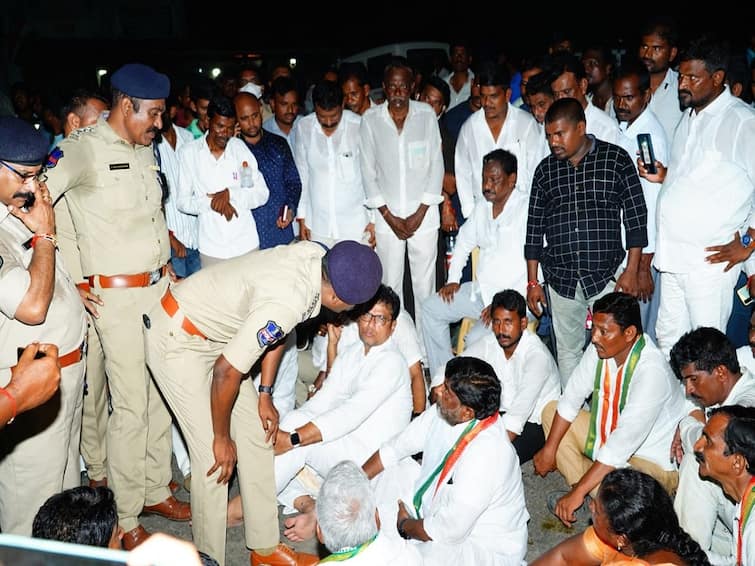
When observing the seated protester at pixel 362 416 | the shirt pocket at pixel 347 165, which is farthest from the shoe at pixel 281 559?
the shirt pocket at pixel 347 165

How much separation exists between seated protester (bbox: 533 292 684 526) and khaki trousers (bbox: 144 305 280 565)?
1559 millimetres

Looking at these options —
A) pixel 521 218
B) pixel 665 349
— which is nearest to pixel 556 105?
pixel 521 218

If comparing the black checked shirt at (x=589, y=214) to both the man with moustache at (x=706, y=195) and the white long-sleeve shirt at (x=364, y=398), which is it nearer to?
the man with moustache at (x=706, y=195)

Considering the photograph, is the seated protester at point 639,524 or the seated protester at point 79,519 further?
the seated protester at point 639,524

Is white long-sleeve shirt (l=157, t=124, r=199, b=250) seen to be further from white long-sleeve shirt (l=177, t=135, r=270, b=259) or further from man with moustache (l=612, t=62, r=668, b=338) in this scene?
man with moustache (l=612, t=62, r=668, b=338)

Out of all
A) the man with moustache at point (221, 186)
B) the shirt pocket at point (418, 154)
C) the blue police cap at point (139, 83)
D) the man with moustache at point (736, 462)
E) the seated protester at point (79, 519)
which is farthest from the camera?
the shirt pocket at point (418, 154)

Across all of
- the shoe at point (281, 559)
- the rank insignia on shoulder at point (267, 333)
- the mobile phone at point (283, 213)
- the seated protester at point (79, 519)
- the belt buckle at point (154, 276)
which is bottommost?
the shoe at point (281, 559)

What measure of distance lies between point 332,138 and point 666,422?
3.29 metres

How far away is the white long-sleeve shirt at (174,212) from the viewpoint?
19.5 ft

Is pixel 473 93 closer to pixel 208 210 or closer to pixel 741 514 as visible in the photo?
pixel 208 210

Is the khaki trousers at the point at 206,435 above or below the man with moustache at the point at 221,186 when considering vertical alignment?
below

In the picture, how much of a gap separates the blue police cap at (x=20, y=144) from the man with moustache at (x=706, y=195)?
134 inches

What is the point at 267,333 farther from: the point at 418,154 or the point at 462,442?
the point at 418,154

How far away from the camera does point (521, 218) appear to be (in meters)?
5.16
